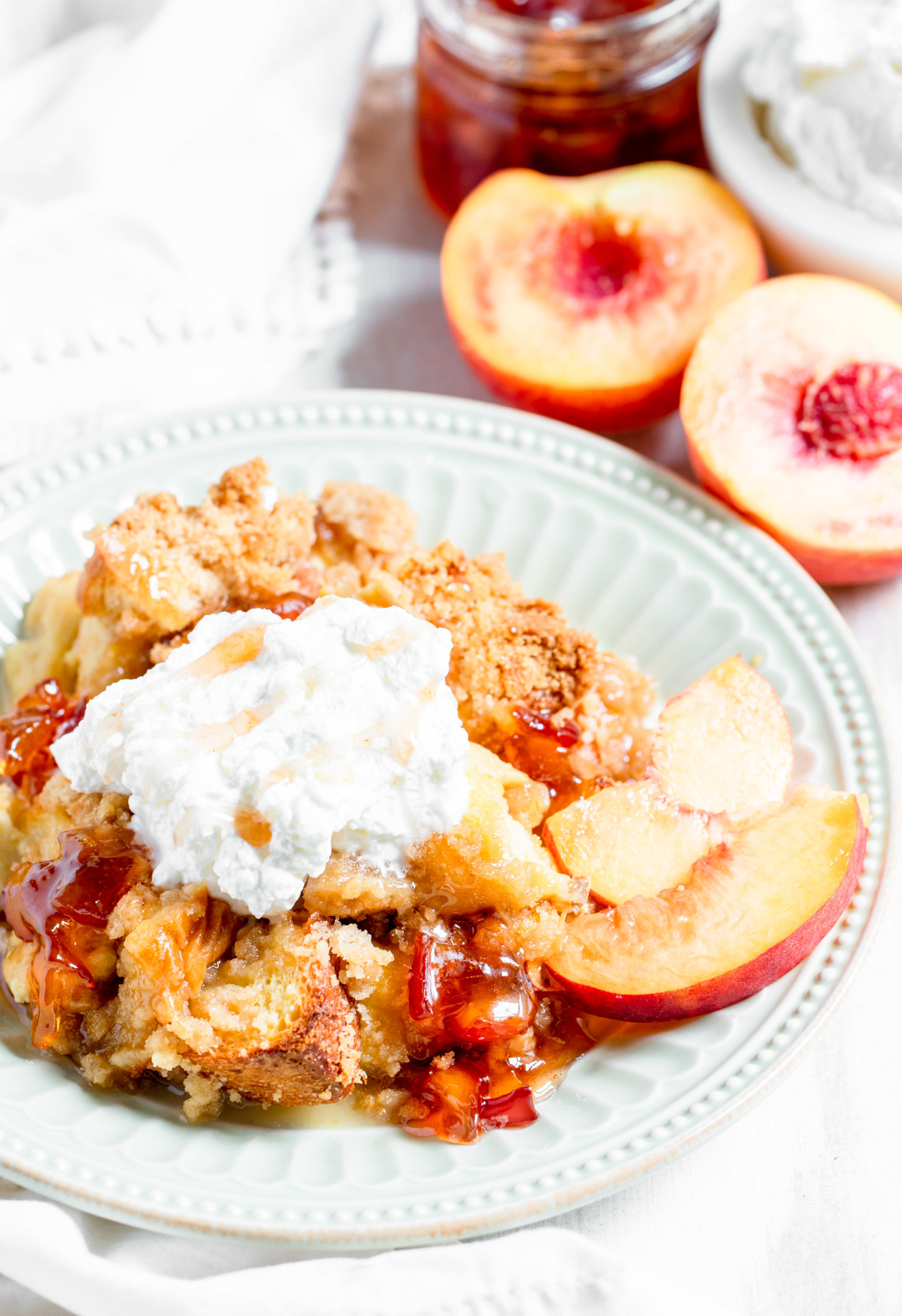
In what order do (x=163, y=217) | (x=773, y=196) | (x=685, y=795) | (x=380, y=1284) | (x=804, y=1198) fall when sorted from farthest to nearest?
(x=163, y=217) < (x=773, y=196) < (x=685, y=795) < (x=804, y=1198) < (x=380, y=1284)

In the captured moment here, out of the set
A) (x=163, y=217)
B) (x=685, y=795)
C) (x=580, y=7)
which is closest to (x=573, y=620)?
(x=685, y=795)

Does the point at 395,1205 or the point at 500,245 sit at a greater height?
the point at 500,245

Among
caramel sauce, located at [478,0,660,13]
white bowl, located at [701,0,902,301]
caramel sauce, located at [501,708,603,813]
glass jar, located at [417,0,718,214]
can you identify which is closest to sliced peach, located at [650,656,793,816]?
caramel sauce, located at [501,708,603,813]

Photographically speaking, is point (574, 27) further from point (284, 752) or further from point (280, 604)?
point (284, 752)

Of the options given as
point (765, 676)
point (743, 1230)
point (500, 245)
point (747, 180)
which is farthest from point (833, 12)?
point (743, 1230)

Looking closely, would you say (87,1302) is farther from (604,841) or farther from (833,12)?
(833,12)

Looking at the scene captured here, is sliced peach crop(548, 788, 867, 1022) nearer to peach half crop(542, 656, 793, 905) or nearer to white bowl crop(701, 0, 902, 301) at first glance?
peach half crop(542, 656, 793, 905)
